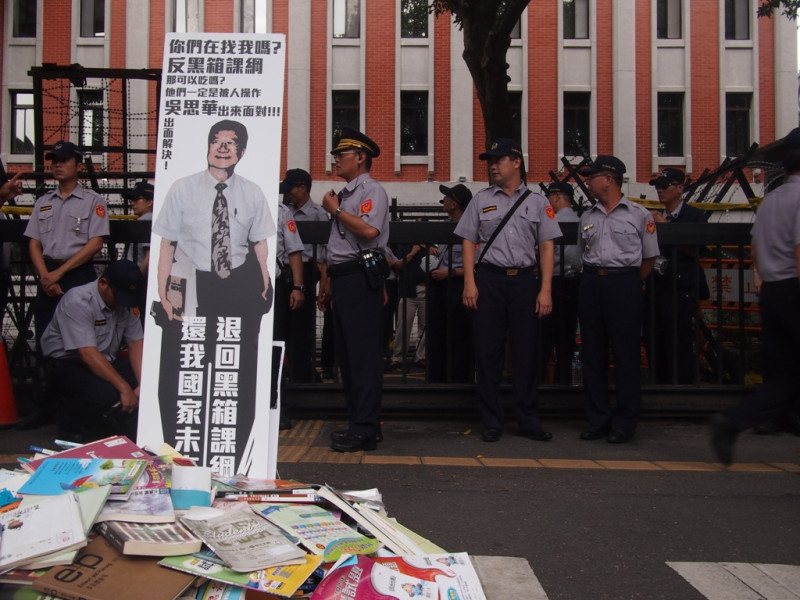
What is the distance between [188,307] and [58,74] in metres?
7.70

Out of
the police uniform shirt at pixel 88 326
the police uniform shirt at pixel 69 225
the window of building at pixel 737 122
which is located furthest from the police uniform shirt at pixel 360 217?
the window of building at pixel 737 122

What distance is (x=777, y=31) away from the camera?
26.9 m

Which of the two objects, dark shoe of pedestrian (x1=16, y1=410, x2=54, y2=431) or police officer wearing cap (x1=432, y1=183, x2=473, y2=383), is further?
police officer wearing cap (x1=432, y1=183, x2=473, y2=383)

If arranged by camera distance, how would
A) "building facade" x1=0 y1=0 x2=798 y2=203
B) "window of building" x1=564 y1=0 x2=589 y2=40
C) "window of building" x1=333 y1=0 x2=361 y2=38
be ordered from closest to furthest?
"building facade" x1=0 y1=0 x2=798 y2=203 → "window of building" x1=333 y1=0 x2=361 y2=38 → "window of building" x1=564 y1=0 x2=589 y2=40

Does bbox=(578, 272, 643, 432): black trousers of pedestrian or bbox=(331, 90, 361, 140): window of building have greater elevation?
bbox=(331, 90, 361, 140): window of building

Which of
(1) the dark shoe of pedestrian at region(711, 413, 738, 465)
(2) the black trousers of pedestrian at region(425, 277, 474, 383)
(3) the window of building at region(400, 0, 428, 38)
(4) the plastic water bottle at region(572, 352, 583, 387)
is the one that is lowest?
(1) the dark shoe of pedestrian at region(711, 413, 738, 465)

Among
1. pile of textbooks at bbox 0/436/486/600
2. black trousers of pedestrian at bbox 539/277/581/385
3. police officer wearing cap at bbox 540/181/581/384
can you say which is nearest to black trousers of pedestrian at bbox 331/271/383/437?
black trousers of pedestrian at bbox 539/277/581/385

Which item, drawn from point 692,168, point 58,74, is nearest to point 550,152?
point 692,168

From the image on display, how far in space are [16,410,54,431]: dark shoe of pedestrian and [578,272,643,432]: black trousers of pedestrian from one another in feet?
12.6

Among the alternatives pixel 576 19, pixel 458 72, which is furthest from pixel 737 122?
pixel 458 72

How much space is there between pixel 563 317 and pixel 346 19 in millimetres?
22650

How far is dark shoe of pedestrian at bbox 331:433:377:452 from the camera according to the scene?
17.2 feet

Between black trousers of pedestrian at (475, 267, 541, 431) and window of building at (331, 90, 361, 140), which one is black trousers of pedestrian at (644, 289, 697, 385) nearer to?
black trousers of pedestrian at (475, 267, 541, 431)

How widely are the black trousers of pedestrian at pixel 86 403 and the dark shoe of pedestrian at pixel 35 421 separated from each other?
0.54 meters
